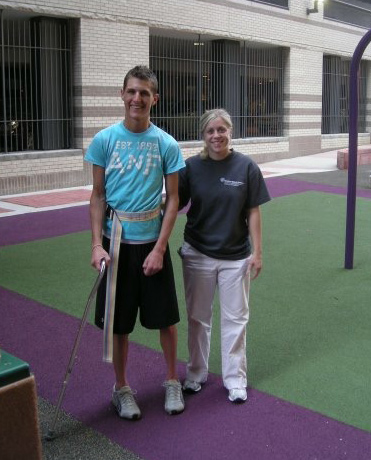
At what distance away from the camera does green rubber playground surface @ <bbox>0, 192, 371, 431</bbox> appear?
13.9 feet

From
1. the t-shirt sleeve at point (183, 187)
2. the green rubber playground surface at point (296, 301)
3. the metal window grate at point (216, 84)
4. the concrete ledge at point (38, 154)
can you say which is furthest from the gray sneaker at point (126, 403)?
the metal window grate at point (216, 84)

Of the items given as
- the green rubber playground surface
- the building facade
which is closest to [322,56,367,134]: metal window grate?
the building facade

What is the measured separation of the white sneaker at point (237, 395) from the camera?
396cm

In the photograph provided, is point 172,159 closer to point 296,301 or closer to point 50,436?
point 50,436

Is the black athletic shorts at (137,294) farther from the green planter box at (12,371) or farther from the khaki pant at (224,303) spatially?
the green planter box at (12,371)

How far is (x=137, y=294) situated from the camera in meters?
3.79

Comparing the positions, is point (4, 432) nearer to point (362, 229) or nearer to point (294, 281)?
point (294, 281)

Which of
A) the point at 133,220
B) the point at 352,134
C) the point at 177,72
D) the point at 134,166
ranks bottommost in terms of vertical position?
the point at 133,220

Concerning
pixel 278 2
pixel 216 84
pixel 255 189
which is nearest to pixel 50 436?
pixel 255 189

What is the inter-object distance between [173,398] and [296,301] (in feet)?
8.10

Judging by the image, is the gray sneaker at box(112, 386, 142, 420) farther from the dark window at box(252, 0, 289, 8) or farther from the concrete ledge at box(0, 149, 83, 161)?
the dark window at box(252, 0, 289, 8)

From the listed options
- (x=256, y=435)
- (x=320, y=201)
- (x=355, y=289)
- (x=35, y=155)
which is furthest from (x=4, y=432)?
(x=35, y=155)

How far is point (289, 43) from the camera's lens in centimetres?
2039

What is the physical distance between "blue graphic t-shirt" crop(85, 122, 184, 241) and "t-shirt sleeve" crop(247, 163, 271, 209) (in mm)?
494
